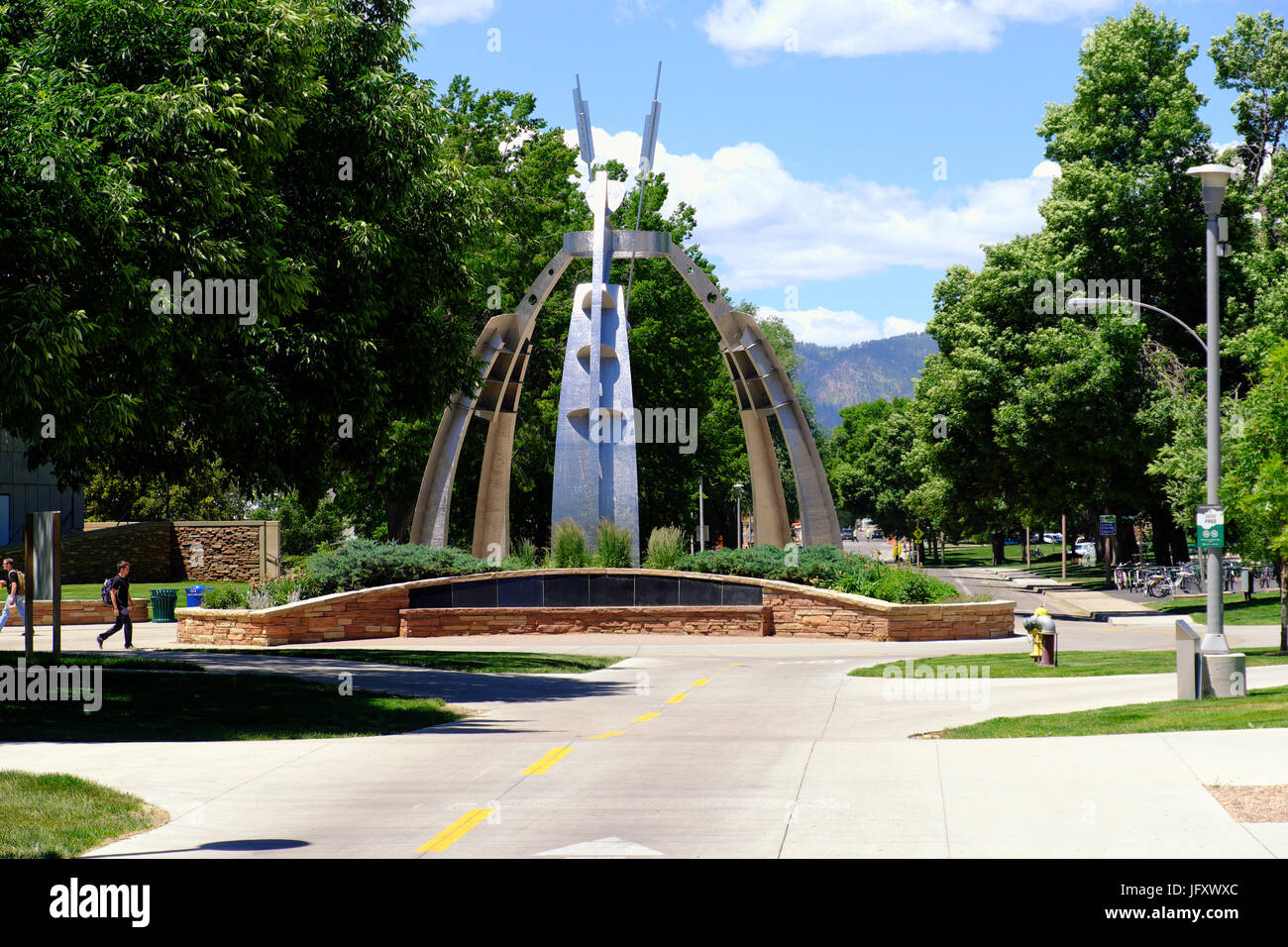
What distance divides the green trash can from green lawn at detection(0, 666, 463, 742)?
18.8 m

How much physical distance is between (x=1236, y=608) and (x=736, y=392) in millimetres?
14948

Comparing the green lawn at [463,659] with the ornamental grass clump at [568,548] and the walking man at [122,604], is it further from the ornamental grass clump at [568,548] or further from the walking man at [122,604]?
the ornamental grass clump at [568,548]

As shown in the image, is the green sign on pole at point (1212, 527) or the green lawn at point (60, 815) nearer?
the green lawn at point (60, 815)

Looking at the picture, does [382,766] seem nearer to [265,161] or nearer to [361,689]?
[361,689]

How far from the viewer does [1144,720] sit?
42.3 ft

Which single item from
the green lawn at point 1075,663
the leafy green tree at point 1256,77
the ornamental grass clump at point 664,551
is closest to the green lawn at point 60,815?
the green lawn at point 1075,663

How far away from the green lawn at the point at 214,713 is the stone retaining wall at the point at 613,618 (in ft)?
32.2

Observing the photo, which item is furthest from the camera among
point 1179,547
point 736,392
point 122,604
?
point 1179,547

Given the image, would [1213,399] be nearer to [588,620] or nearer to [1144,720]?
[1144,720]

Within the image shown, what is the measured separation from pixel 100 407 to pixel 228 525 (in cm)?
4255

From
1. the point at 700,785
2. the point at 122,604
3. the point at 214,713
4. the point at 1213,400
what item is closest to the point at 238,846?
the point at 700,785

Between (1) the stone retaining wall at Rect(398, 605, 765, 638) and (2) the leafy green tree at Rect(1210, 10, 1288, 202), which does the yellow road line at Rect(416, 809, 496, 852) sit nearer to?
(1) the stone retaining wall at Rect(398, 605, 765, 638)

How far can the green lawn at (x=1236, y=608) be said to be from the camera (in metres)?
31.7
